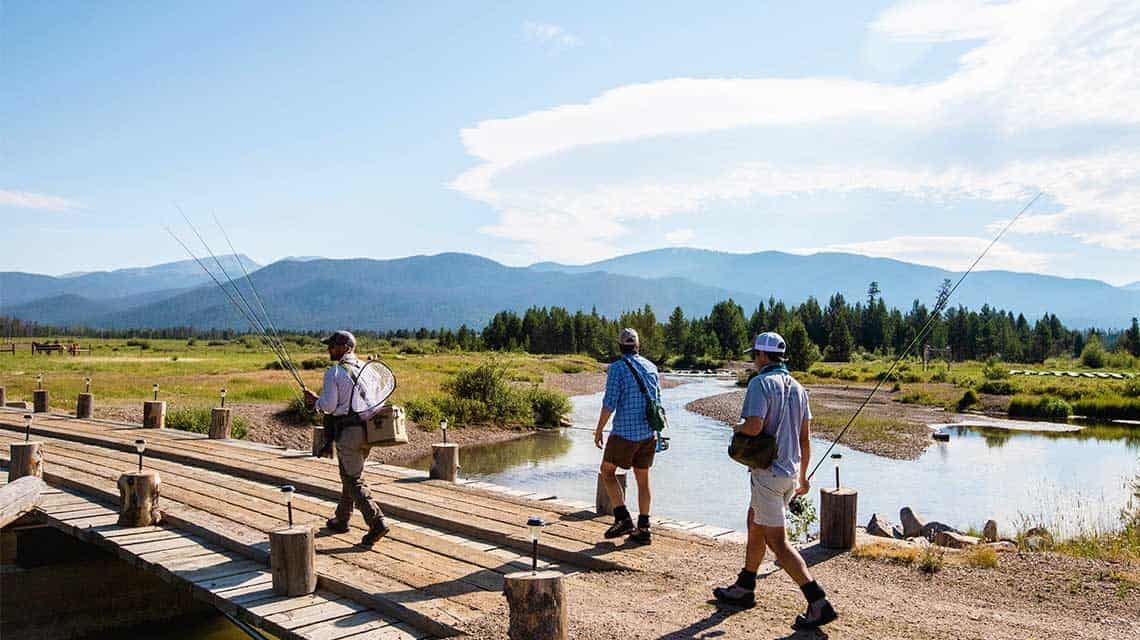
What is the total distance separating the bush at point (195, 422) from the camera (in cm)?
2414

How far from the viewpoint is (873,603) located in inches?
281

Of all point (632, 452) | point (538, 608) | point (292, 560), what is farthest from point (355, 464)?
point (538, 608)

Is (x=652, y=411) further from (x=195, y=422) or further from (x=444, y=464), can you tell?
(x=195, y=422)

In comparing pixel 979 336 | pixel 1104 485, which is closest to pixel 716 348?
pixel 979 336

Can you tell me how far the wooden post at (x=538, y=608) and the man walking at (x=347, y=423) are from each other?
313cm

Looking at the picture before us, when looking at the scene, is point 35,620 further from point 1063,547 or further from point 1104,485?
point 1104,485

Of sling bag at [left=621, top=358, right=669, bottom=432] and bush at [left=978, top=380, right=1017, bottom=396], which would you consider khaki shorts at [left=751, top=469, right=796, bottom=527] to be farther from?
bush at [left=978, top=380, right=1017, bottom=396]

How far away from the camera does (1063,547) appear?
10477mm

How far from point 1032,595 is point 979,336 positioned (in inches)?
4752

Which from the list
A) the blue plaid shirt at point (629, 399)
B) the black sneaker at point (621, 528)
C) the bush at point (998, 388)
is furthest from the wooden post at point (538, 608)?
the bush at point (998, 388)

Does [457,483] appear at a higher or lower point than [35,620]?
higher

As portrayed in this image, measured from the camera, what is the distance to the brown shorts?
27.5 feet

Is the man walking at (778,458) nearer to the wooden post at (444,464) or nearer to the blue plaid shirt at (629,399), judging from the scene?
the blue plaid shirt at (629,399)

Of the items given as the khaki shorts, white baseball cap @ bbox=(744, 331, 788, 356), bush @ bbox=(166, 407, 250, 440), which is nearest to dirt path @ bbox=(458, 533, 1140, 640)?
the khaki shorts
